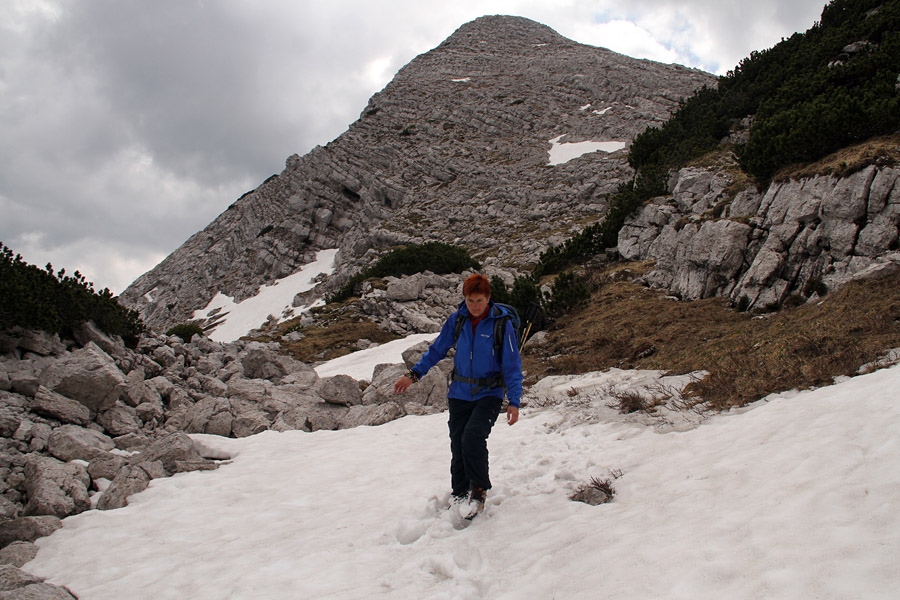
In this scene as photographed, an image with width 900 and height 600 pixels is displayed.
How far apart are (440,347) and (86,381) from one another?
29.4 feet

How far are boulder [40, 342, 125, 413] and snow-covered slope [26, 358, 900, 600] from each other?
13.3 ft

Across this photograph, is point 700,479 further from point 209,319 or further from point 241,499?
point 209,319

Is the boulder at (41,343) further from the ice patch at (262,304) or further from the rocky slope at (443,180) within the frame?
the rocky slope at (443,180)

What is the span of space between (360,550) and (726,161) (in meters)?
31.8

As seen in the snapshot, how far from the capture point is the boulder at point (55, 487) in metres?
6.20

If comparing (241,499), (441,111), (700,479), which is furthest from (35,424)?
(441,111)

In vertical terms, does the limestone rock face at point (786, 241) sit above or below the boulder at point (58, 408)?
above

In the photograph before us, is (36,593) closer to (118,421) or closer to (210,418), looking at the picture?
(118,421)

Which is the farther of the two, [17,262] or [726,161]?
[726,161]

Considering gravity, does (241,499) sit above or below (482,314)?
below

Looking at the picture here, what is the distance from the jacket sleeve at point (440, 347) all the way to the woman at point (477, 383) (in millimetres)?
126

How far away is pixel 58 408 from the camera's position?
9250mm

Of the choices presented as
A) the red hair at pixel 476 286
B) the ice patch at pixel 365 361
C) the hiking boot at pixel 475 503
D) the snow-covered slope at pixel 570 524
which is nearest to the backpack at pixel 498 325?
the red hair at pixel 476 286

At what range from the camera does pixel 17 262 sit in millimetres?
12719
